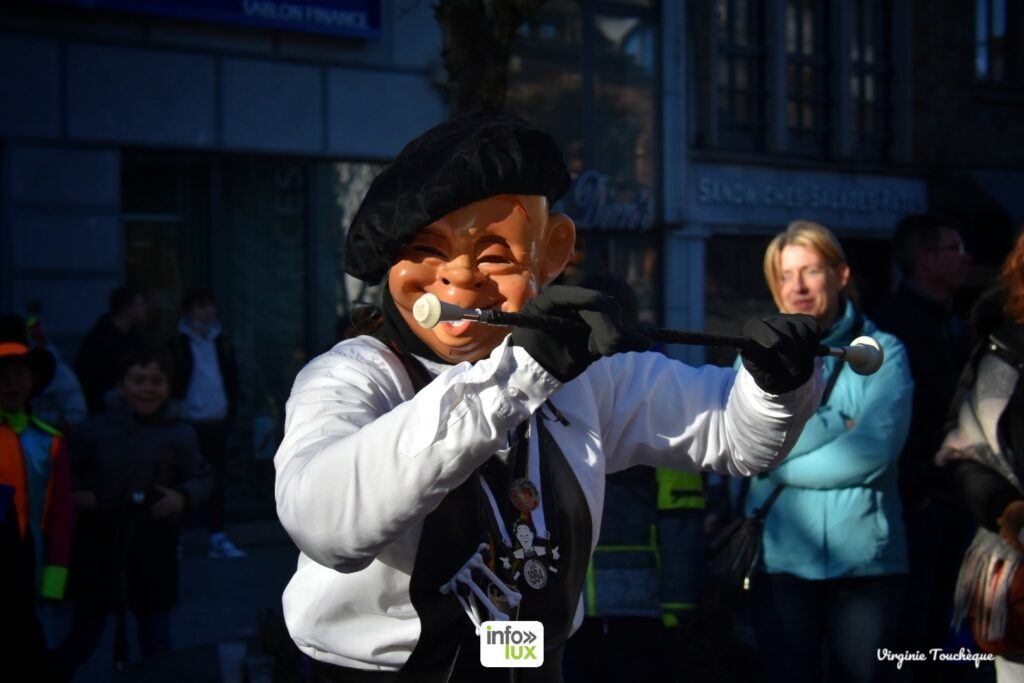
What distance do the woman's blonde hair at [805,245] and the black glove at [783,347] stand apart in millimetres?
2068

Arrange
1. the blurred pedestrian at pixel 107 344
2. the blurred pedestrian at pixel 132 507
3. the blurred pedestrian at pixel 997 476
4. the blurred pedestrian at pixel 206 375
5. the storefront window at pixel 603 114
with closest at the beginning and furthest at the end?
1. the blurred pedestrian at pixel 997 476
2. the blurred pedestrian at pixel 132 507
3. the blurred pedestrian at pixel 107 344
4. the blurred pedestrian at pixel 206 375
5. the storefront window at pixel 603 114

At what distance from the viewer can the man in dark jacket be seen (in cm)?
508

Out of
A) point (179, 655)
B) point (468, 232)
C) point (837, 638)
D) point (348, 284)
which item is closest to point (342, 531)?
point (468, 232)

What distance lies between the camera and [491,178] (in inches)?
87.8

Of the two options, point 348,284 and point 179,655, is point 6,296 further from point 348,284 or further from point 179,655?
point 179,655

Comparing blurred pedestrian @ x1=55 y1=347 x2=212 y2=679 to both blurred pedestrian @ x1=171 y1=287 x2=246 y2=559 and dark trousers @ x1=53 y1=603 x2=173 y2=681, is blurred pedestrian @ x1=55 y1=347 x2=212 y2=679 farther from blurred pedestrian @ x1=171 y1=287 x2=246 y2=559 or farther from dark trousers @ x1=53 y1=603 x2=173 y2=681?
blurred pedestrian @ x1=171 y1=287 x2=246 y2=559

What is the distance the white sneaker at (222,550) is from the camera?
8781mm

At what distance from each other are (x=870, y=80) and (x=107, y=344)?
10.3 m

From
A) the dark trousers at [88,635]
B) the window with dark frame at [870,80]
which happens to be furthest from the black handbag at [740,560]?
the window with dark frame at [870,80]

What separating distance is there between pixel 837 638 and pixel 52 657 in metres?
2.98

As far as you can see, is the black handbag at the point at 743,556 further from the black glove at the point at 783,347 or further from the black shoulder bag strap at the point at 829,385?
the black glove at the point at 783,347

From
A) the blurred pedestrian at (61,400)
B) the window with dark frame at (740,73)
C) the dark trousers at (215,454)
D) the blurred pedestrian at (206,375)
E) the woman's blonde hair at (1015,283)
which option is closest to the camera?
the woman's blonde hair at (1015,283)

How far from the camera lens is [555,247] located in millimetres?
2479

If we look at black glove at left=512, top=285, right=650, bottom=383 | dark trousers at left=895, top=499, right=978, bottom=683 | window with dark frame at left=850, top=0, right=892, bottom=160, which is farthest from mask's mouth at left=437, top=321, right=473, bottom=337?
window with dark frame at left=850, top=0, right=892, bottom=160
